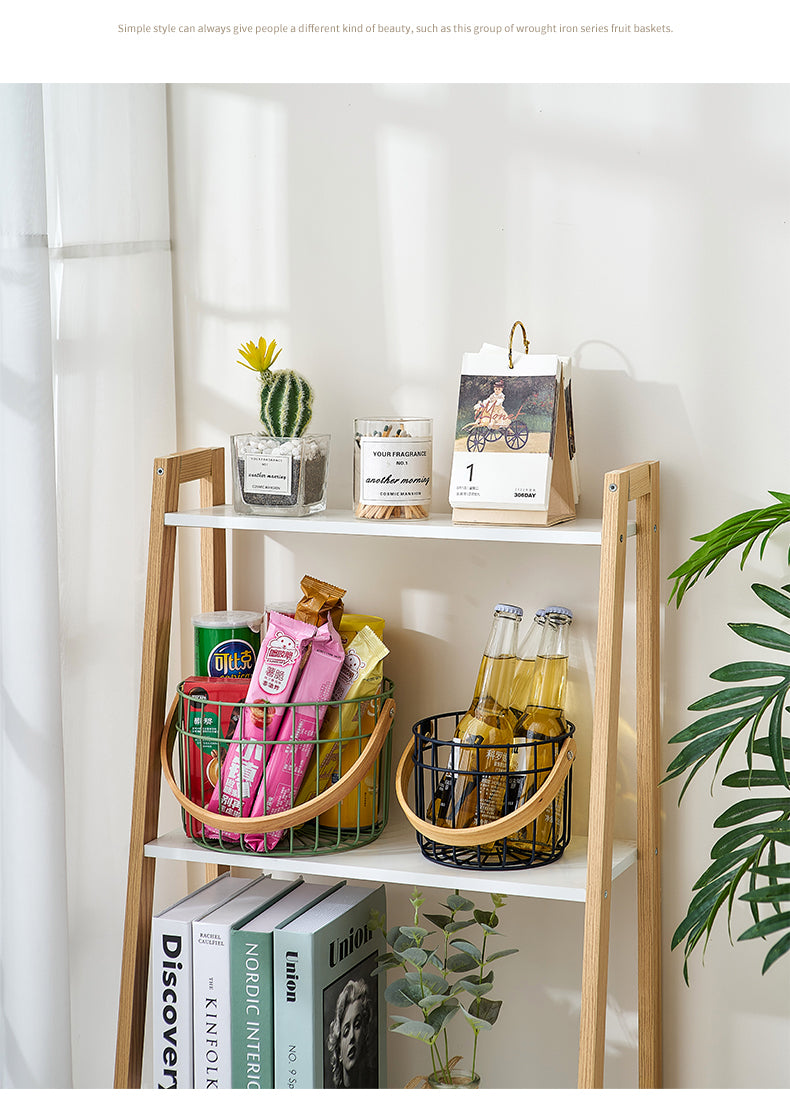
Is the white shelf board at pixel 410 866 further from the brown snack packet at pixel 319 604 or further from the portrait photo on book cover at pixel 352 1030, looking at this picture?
the brown snack packet at pixel 319 604

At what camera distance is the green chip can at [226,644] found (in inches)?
54.4

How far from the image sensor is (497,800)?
1.27m

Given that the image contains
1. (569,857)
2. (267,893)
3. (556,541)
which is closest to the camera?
(556,541)

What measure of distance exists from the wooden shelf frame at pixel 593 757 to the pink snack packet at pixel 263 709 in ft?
0.29

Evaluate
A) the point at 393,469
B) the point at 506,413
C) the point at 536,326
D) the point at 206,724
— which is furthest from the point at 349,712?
the point at 536,326

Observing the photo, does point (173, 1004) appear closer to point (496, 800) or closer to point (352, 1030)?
point (352, 1030)

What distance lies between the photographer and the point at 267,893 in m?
1.43

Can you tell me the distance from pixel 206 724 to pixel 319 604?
0.19 m

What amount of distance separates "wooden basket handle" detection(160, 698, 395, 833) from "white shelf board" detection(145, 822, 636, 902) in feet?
0.18

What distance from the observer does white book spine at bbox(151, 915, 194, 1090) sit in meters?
1.34

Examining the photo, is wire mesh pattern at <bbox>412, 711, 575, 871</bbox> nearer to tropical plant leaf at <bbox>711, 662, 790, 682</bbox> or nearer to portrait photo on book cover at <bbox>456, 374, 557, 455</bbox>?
tropical plant leaf at <bbox>711, 662, 790, 682</bbox>
